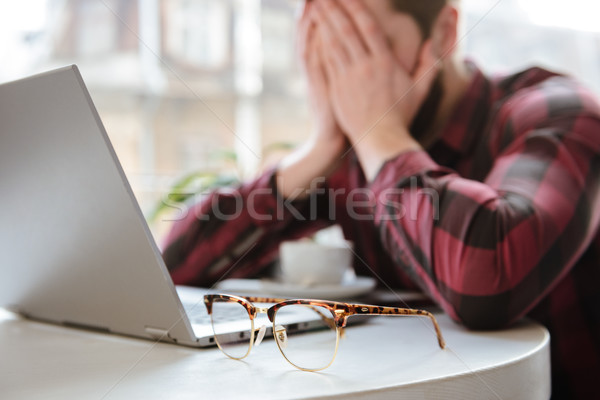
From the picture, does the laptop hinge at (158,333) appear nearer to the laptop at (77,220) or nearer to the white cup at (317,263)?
the laptop at (77,220)

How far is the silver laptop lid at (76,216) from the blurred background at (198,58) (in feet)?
6.78

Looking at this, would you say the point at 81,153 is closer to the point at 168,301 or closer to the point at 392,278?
the point at 168,301

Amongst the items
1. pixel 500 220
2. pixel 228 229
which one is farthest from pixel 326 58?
pixel 500 220

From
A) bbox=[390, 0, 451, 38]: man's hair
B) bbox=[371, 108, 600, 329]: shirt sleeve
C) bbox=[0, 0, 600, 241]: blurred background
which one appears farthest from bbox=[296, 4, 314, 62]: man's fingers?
bbox=[0, 0, 600, 241]: blurred background

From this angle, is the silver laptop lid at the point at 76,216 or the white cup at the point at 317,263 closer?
the silver laptop lid at the point at 76,216

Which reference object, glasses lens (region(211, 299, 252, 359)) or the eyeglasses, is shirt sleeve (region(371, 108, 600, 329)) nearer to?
the eyeglasses

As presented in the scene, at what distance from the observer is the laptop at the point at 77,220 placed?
12.5 inches

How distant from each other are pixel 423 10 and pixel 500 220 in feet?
1.30

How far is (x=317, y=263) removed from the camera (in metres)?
0.69

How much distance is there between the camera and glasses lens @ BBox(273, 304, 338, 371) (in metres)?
0.34

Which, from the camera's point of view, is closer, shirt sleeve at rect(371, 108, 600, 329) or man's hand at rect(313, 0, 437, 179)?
shirt sleeve at rect(371, 108, 600, 329)

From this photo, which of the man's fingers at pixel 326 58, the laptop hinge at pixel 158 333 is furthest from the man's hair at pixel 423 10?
the laptop hinge at pixel 158 333

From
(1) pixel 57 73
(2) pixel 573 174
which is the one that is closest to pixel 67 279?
(1) pixel 57 73

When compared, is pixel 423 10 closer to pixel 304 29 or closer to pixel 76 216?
pixel 304 29
